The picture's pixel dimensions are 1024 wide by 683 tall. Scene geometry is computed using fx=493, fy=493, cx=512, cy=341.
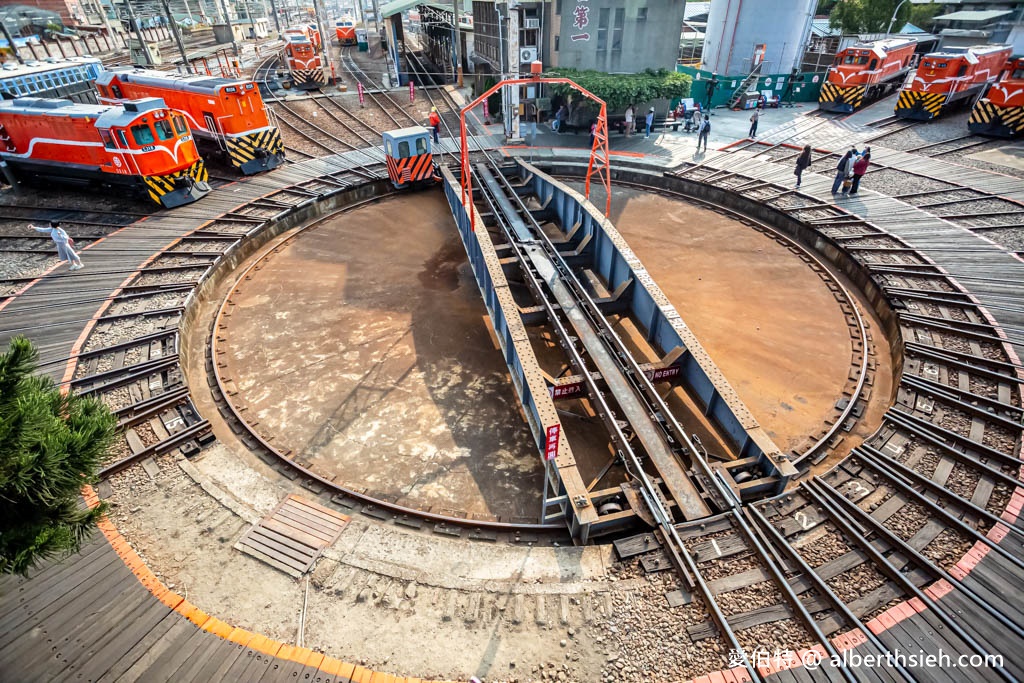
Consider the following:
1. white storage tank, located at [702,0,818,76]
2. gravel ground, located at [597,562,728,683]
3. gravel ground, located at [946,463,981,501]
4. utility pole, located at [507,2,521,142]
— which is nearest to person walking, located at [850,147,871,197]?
gravel ground, located at [946,463,981,501]

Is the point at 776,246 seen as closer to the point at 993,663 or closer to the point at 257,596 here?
the point at 993,663

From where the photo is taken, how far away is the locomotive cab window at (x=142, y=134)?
1516 centimetres

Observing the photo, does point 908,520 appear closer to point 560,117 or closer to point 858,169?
point 858,169

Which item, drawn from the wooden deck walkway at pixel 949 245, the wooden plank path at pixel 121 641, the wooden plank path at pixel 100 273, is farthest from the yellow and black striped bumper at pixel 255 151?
the wooden deck walkway at pixel 949 245

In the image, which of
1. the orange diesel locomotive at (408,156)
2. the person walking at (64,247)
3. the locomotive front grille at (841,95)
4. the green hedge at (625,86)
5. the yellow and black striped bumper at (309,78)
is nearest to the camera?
the person walking at (64,247)

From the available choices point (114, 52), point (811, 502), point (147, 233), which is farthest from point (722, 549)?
point (114, 52)

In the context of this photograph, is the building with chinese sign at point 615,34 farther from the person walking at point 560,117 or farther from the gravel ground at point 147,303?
the gravel ground at point 147,303

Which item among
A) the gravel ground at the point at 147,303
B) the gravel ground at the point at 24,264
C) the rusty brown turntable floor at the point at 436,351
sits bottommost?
the rusty brown turntable floor at the point at 436,351

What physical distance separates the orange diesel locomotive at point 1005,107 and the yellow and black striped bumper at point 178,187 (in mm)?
31742

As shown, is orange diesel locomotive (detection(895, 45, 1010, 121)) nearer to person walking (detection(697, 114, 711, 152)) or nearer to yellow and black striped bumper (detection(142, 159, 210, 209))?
person walking (detection(697, 114, 711, 152))

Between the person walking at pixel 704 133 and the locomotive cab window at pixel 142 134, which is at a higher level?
the locomotive cab window at pixel 142 134

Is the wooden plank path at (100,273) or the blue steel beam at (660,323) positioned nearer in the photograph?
the blue steel beam at (660,323)

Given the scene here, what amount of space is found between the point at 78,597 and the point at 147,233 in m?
12.3

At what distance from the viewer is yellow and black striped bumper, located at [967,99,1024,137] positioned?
20370mm
